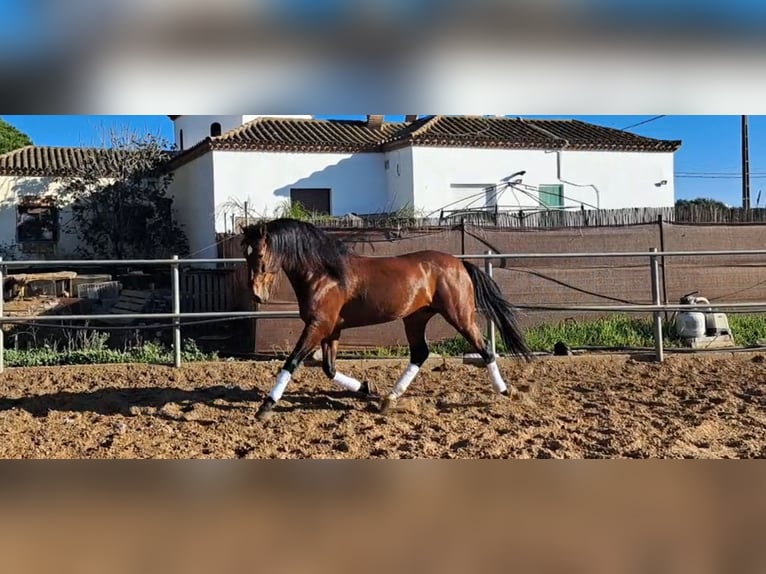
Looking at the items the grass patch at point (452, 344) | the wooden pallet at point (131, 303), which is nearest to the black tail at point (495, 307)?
the grass patch at point (452, 344)

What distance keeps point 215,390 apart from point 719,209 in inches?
324

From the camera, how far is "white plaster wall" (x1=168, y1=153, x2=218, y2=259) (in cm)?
1538

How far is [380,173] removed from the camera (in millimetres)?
16797

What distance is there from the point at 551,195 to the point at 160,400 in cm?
1278

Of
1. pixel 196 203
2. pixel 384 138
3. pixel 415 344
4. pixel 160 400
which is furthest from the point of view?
pixel 384 138

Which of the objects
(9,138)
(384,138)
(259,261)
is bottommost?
(259,261)

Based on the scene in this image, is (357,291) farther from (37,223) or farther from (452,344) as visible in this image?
(37,223)

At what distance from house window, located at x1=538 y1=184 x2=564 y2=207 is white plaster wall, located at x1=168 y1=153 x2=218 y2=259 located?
7.75 metres

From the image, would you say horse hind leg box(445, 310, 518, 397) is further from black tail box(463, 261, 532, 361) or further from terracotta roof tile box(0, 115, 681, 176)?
terracotta roof tile box(0, 115, 681, 176)

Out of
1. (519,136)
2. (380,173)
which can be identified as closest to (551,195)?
(519,136)

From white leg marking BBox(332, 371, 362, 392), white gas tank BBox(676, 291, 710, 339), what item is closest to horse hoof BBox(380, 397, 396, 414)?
white leg marking BBox(332, 371, 362, 392)

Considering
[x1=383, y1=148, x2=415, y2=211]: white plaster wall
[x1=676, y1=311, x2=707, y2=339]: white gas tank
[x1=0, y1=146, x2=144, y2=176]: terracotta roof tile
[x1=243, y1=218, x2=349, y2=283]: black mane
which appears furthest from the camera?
[x1=0, y1=146, x2=144, y2=176]: terracotta roof tile
